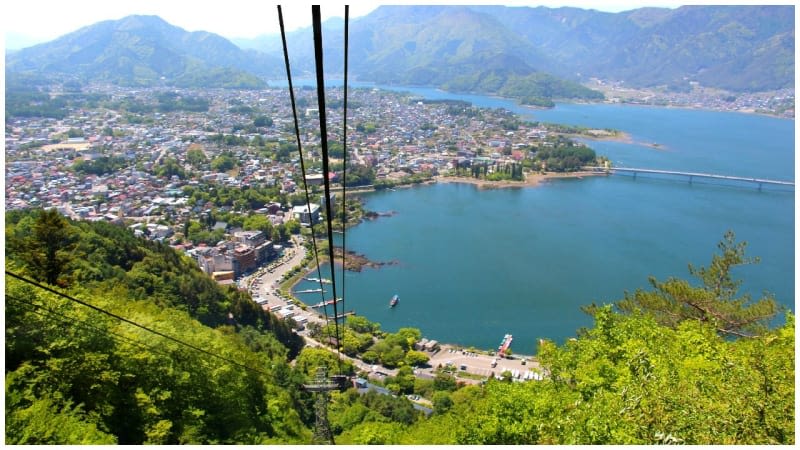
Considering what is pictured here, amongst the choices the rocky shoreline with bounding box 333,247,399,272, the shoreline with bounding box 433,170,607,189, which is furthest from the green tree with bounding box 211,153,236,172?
the rocky shoreline with bounding box 333,247,399,272

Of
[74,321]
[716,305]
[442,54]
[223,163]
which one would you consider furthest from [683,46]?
[74,321]

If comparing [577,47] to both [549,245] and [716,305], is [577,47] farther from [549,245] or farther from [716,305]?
[716,305]

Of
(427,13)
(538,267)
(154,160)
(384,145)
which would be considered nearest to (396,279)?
(538,267)

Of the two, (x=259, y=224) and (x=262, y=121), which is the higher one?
(x=262, y=121)

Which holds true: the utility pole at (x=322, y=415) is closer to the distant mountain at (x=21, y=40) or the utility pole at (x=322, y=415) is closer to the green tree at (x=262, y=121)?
the green tree at (x=262, y=121)

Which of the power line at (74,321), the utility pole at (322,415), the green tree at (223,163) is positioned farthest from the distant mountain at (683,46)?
the power line at (74,321)

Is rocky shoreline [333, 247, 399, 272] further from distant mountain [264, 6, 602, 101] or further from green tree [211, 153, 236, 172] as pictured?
distant mountain [264, 6, 602, 101]

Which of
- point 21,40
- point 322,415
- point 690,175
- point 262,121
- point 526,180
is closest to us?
point 322,415
